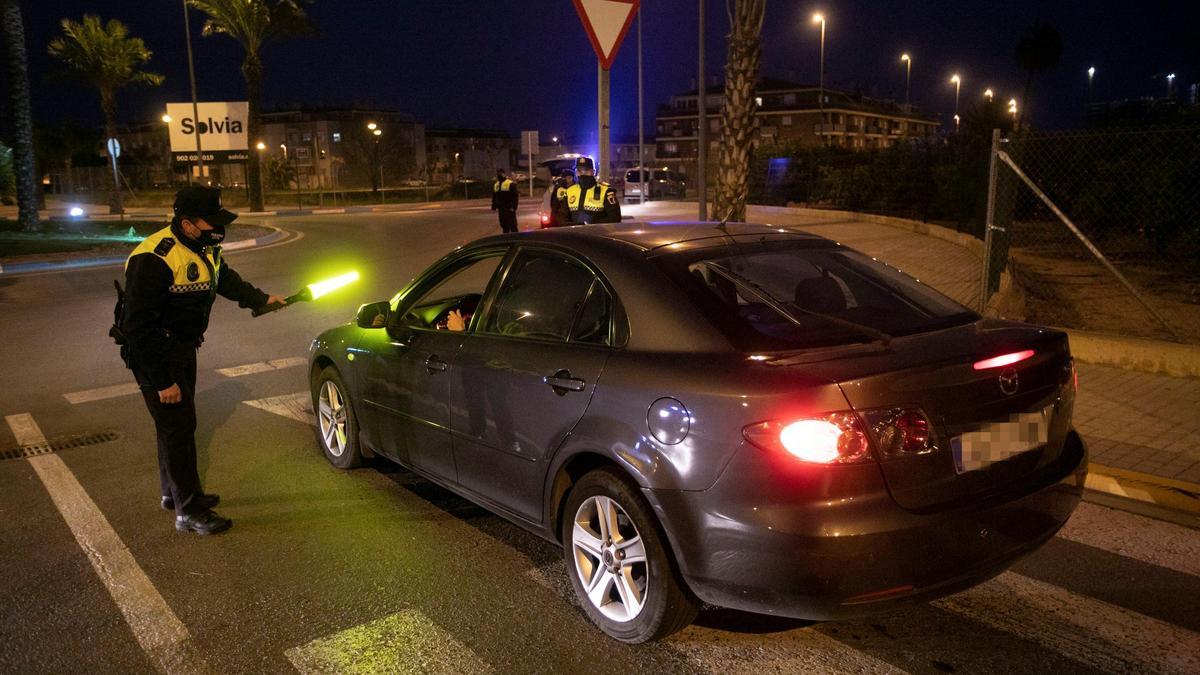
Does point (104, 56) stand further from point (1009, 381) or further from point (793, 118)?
point (793, 118)

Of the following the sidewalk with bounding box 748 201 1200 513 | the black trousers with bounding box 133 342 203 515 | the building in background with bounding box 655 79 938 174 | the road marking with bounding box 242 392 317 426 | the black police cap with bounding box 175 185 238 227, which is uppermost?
the building in background with bounding box 655 79 938 174

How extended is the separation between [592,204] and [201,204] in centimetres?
728

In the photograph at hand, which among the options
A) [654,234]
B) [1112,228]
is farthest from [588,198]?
[1112,228]

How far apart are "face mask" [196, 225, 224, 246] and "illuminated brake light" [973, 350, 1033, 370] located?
3.63 metres

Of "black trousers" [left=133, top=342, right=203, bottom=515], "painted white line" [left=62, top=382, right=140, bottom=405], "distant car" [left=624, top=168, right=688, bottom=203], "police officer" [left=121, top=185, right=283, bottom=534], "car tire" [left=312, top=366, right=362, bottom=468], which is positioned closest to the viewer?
"police officer" [left=121, top=185, right=283, bottom=534]

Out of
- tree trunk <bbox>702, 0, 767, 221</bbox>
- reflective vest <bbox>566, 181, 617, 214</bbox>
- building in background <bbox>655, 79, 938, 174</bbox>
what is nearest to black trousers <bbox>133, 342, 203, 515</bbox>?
reflective vest <bbox>566, 181, 617, 214</bbox>

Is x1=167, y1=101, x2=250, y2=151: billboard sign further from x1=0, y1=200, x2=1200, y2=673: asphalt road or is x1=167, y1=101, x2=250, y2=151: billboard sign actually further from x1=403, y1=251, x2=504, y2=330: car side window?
x1=403, y1=251, x2=504, y2=330: car side window

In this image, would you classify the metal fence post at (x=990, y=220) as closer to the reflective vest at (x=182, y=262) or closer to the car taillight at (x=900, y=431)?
the car taillight at (x=900, y=431)

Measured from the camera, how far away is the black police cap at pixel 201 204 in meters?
4.65

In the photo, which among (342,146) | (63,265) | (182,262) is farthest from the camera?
(342,146)

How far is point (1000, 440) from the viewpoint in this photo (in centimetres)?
327

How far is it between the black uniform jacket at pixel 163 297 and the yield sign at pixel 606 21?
4.64 meters

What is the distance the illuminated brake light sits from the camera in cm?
328

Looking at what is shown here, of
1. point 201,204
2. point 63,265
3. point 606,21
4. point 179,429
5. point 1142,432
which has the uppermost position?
point 606,21
